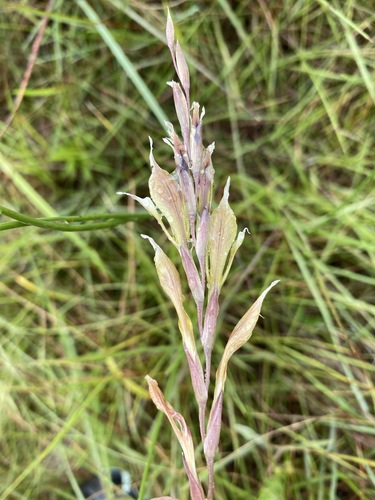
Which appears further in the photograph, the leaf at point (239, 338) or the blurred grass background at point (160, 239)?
the blurred grass background at point (160, 239)

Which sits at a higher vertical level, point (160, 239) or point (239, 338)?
point (160, 239)

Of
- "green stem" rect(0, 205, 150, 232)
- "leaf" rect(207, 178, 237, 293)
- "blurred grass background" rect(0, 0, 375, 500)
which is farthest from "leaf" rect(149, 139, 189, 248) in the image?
"blurred grass background" rect(0, 0, 375, 500)

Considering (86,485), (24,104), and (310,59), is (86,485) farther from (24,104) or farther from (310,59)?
(310,59)

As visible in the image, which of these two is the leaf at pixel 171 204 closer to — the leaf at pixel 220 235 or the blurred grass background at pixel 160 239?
the leaf at pixel 220 235

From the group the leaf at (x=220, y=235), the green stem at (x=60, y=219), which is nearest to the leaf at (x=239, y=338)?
the leaf at (x=220, y=235)

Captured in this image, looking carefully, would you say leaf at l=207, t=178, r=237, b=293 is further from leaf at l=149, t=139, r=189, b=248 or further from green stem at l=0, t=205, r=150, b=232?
green stem at l=0, t=205, r=150, b=232

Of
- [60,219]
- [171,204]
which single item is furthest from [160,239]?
[171,204]

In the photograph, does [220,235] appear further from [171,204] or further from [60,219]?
[60,219]

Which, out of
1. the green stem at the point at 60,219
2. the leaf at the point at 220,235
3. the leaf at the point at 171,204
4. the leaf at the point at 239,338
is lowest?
the leaf at the point at 239,338
